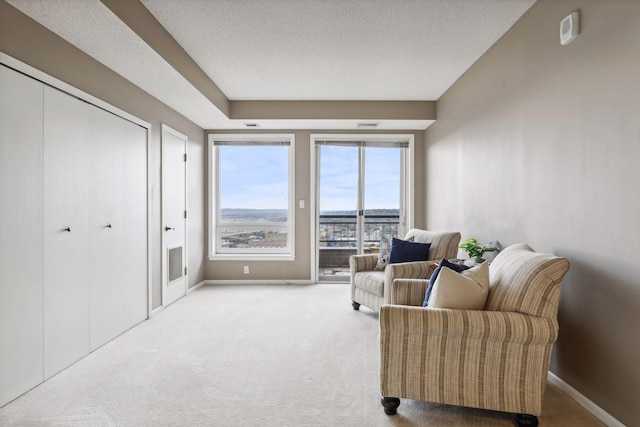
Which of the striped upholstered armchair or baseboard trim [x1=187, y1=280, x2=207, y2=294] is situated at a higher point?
the striped upholstered armchair

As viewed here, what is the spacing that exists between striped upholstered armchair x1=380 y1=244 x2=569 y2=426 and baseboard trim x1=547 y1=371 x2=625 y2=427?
0.42 metres

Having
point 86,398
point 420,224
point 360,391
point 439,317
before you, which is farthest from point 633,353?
point 420,224

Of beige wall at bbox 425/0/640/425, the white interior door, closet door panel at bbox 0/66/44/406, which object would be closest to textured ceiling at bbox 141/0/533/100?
beige wall at bbox 425/0/640/425

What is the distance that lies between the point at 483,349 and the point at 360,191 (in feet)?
12.8

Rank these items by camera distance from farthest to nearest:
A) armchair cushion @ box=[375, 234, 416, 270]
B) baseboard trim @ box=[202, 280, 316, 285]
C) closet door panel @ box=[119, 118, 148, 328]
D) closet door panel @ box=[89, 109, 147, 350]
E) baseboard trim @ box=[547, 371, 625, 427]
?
baseboard trim @ box=[202, 280, 316, 285], armchair cushion @ box=[375, 234, 416, 270], closet door panel @ box=[119, 118, 148, 328], closet door panel @ box=[89, 109, 147, 350], baseboard trim @ box=[547, 371, 625, 427]

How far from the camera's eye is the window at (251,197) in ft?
18.6

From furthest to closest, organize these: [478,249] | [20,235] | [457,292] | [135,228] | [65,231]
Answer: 1. [135,228]
2. [478,249]
3. [65,231]
4. [20,235]
5. [457,292]

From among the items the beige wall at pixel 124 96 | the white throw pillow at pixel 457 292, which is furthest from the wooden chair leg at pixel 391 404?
the beige wall at pixel 124 96

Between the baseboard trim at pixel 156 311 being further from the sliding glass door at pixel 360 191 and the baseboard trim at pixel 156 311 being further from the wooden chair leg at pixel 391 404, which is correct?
the wooden chair leg at pixel 391 404

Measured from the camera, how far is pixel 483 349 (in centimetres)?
186

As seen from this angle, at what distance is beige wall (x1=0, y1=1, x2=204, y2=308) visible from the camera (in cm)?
224

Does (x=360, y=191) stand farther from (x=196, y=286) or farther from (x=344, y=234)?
(x=196, y=286)

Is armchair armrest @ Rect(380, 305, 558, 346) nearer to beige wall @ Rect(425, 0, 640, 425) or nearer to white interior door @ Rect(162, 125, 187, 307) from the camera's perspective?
beige wall @ Rect(425, 0, 640, 425)

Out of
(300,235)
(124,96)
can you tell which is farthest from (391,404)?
(300,235)
